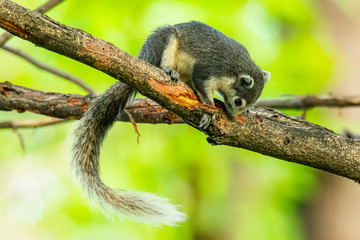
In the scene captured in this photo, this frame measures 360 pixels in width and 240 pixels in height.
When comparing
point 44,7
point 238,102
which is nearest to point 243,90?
point 238,102

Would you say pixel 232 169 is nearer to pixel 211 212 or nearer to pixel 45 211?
pixel 211 212

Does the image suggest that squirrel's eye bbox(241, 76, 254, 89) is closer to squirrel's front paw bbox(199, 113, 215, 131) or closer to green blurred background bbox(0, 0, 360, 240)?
squirrel's front paw bbox(199, 113, 215, 131)

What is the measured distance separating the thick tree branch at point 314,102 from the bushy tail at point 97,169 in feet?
4.93

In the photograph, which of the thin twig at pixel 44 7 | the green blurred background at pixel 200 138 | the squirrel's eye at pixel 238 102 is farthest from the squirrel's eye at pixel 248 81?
the thin twig at pixel 44 7

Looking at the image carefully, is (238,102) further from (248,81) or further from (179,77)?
(179,77)

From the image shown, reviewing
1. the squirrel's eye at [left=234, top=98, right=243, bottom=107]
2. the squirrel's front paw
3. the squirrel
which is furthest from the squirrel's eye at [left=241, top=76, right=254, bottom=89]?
the squirrel's front paw

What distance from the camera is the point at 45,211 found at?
620cm

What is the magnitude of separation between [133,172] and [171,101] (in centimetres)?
272

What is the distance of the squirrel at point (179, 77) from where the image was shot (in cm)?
292

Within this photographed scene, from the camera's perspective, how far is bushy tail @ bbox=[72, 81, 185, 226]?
288 cm

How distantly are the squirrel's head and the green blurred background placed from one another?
4.14 ft

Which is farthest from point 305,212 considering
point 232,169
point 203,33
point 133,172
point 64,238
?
point 203,33

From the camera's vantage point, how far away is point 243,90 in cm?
308

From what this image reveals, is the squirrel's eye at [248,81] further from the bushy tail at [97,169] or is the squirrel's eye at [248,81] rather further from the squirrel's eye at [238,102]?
the bushy tail at [97,169]
